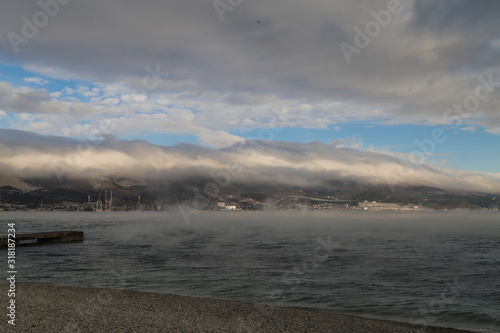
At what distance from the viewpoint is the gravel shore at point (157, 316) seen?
49.9 feet

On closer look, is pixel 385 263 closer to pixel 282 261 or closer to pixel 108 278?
pixel 282 261

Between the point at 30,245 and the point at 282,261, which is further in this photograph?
the point at 30,245

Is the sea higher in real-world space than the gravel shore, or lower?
lower

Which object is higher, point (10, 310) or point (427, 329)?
point (10, 310)

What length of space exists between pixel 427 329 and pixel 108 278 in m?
25.4

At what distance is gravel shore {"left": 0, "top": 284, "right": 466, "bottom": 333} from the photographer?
15.2m

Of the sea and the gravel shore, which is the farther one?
the sea

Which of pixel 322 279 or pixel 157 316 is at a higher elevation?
pixel 157 316

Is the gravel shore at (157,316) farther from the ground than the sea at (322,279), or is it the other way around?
the gravel shore at (157,316)

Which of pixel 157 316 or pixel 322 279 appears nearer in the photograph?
pixel 157 316

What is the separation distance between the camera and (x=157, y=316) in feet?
56.2

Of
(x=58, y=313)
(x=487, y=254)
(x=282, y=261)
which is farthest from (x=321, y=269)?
(x=487, y=254)

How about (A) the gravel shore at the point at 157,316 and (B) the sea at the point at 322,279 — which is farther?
(B) the sea at the point at 322,279

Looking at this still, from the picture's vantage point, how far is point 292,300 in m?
24.6
